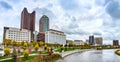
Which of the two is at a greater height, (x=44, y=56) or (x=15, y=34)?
(x=15, y=34)

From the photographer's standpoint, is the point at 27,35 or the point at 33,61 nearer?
the point at 33,61

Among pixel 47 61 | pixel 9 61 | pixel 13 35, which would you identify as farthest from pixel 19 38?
pixel 9 61

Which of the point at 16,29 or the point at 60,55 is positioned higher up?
the point at 16,29

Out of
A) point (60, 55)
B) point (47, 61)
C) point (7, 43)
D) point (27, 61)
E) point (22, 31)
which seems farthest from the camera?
point (22, 31)

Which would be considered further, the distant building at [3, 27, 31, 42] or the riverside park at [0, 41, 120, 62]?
the distant building at [3, 27, 31, 42]

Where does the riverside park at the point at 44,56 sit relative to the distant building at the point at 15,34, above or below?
below

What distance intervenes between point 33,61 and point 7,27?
479 ft

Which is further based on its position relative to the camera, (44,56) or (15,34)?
(15,34)

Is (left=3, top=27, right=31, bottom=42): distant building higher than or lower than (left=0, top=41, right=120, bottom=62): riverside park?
higher

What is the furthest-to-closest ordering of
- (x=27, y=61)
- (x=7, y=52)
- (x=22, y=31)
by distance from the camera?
(x=22, y=31), (x=7, y=52), (x=27, y=61)

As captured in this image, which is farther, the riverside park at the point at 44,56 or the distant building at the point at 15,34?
the distant building at the point at 15,34

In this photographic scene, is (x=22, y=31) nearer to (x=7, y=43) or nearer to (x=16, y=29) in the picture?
(x=16, y=29)

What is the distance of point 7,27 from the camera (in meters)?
180

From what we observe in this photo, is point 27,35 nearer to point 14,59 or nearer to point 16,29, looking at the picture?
point 16,29
